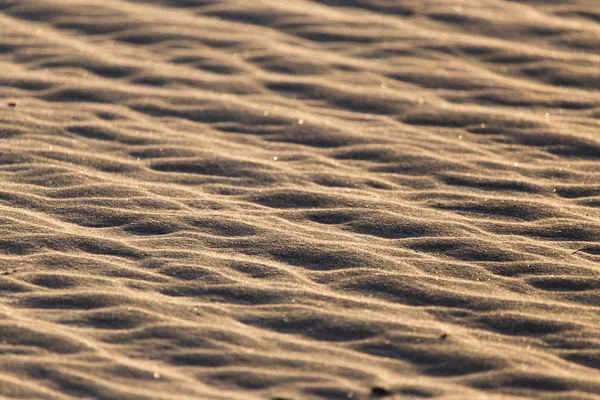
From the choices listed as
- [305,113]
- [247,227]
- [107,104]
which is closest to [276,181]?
[247,227]

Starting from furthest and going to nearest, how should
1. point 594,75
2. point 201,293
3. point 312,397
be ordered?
point 594,75 → point 201,293 → point 312,397

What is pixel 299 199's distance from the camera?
4.57 meters

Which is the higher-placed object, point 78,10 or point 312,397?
point 78,10

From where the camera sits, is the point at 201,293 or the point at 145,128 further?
the point at 145,128

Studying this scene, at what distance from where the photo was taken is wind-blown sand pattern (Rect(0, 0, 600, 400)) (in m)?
3.36

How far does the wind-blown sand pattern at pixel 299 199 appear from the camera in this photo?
11.0ft

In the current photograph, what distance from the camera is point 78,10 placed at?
6.55 metres

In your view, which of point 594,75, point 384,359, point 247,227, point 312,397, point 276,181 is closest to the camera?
point 312,397

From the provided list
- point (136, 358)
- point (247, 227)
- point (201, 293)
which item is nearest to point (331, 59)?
point (247, 227)

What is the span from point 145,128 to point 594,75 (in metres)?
2.96

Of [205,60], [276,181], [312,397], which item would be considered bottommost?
[312,397]

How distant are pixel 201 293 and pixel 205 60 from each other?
2673 millimetres

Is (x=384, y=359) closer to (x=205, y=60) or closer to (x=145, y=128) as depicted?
(x=145, y=128)

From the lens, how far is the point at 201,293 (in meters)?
3.74
